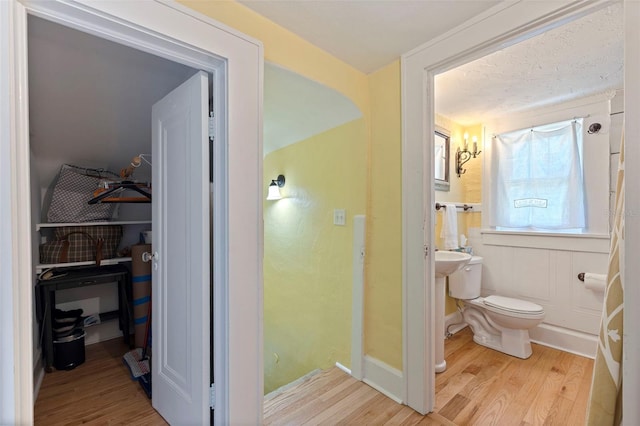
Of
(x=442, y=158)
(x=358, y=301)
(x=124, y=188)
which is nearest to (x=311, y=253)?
(x=358, y=301)

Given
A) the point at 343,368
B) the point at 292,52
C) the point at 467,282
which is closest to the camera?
the point at 292,52

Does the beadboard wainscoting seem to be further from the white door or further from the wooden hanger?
the wooden hanger

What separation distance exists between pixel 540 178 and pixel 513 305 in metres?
1.20

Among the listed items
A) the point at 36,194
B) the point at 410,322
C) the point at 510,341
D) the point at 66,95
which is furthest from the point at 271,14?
the point at 510,341

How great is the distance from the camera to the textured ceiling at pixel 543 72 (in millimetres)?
1554

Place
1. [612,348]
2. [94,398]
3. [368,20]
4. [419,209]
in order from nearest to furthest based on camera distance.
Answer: [612,348]
[368,20]
[419,209]
[94,398]

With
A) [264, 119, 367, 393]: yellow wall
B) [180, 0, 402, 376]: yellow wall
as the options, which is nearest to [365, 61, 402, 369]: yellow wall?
[180, 0, 402, 376]: yellow wall

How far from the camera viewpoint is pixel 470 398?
5.97 ft

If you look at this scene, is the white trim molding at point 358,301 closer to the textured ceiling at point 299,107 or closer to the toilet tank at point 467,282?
the textured ceiling at point 299,107

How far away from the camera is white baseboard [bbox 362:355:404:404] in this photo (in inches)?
68.7

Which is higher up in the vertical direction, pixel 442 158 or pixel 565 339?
pixel 442 158

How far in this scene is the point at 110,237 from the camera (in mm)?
2396

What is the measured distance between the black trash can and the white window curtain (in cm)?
376

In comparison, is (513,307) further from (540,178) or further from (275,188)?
(275,188)
